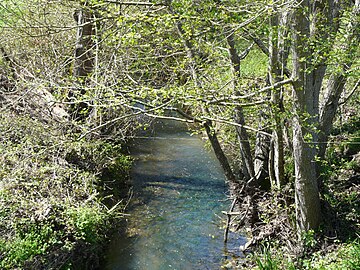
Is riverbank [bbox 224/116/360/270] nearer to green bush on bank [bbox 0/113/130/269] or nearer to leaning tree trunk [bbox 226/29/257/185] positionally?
leaning tree trunk [bbox 226/29/257/185]

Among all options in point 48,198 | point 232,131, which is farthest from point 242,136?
point 48,198

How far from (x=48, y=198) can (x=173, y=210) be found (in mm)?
3232

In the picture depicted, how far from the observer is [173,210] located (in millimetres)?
9242

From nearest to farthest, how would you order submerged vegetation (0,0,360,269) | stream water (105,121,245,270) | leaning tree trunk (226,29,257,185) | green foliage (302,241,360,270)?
A: green foliage (302,241,360,270)
submerged vegetation (0,0,360,269)
stream water (105,121,245,270)
leaning tree trunk (226,29,257,185)

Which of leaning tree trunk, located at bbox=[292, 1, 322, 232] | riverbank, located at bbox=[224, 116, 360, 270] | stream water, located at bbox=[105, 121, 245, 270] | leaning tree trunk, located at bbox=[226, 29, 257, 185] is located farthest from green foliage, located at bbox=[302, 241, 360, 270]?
leaning tree trunk, located at bbox=[226, 29, 257, 185]

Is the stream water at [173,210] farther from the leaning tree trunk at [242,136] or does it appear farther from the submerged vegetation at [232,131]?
the leaning tree trunk at [242,136]

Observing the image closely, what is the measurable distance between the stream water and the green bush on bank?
2.40 ft

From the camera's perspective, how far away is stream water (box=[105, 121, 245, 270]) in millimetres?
7340

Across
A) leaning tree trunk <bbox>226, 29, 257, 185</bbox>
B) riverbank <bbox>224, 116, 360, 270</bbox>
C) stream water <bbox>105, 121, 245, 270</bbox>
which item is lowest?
stream water <bbox>105, 121, 245, 270</bbox>

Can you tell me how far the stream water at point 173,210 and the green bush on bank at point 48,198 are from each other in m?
0.73

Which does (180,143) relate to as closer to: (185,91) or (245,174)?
(245,174)

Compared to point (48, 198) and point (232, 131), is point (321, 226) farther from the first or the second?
point (48, 198)

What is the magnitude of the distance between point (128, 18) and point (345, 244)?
4466mm

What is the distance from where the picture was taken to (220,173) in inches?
444
